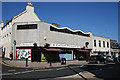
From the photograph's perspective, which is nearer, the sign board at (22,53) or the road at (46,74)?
the road at (46,74)

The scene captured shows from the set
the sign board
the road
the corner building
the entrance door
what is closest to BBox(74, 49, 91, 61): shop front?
the corner building

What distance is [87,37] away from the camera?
34.7m

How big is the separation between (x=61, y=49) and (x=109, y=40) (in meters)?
23.8

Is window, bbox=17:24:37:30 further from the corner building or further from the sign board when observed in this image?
the sign board

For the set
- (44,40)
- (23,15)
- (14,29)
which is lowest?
(44,40)

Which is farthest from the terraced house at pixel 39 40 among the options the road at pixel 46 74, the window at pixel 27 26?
the road at pixel 46 74

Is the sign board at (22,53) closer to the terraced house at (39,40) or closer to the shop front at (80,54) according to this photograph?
the terraced house at (39,40)

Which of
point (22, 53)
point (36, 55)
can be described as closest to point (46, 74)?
point (36, 55)

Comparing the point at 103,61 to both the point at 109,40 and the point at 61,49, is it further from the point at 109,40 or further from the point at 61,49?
the point at 109,40

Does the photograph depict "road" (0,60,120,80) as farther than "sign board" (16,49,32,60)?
No

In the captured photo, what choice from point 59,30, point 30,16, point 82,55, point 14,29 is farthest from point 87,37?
point 14,29

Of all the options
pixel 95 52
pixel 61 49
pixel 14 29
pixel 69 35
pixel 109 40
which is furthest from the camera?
pixel 109 40

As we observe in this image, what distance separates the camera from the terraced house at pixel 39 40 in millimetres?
23750

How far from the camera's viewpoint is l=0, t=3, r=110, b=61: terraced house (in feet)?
77.9
